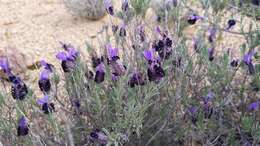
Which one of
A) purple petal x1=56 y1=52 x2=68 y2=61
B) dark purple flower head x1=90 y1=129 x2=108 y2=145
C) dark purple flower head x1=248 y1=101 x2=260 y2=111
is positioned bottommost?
dark purple flower head x1=248 y1=101 x2=260 y2=111

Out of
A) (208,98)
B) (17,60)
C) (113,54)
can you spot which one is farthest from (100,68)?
(17,60)

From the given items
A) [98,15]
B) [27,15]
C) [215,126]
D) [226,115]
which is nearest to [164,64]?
[215,126]

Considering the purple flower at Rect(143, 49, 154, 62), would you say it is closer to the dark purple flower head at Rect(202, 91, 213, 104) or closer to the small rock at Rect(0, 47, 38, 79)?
the dark purple flower head at Rect(202, 91, 213, 104)

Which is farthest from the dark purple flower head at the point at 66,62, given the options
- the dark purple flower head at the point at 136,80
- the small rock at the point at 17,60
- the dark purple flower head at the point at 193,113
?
the small rock at the point at 17,60

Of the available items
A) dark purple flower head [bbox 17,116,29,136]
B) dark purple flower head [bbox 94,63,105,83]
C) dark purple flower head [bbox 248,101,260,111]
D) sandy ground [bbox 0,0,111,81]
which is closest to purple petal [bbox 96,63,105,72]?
dark purple flower head [bbox 94,63,105,83]

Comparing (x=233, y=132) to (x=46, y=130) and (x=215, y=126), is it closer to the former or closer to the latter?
(x=215, y=126)

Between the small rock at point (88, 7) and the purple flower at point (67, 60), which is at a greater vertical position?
the purple flower at point (67, 60)

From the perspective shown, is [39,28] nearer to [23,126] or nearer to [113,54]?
[113,54]

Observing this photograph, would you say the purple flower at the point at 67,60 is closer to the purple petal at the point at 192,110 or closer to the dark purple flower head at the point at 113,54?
the dark purple flower head at the point at 113,54
